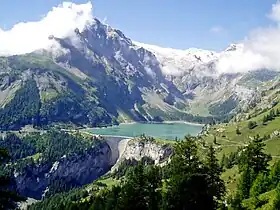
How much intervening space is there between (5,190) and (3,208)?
1.14 meters

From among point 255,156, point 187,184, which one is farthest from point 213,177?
point 255,156

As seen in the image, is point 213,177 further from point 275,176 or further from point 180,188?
point 275,176

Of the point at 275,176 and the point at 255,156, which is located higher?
the point at 255,156

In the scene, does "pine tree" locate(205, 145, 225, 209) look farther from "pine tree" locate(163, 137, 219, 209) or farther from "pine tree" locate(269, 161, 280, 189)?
"pine tree" locate(269, 161, 280, 189)

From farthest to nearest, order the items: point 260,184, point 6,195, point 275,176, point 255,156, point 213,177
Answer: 1. point 255,156
2. point 260,184
3. point 275,176
4. point 213,177
5. point 6,195

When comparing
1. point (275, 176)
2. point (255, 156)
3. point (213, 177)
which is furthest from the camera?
point (255, 156)

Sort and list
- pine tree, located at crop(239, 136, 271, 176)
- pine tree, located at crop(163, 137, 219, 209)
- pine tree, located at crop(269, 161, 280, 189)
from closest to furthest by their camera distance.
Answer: pine tree, located at crop(163, 137, 219, 209), pine tree, located at crop(269, 161, 280, 189), pine tree, located at crop(239, 136, 271, 176)

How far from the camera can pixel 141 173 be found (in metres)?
52.3

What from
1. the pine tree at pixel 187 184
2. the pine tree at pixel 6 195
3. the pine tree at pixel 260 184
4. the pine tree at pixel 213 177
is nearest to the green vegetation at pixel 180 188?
the pine tree at pixel 187 184

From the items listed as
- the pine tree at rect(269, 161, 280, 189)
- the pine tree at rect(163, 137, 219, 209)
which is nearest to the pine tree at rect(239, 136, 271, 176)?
the pine tree at rect(269, 161, 280, 189)

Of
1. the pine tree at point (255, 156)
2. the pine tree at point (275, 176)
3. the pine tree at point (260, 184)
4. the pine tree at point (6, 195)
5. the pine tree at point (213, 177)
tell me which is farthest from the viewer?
the pine tree at point (255, 156)

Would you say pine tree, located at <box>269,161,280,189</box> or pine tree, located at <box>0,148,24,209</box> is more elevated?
pine tree, located at <box>0,148,24,209</box>

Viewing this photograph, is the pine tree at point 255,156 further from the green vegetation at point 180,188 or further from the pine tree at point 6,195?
the pine tree at point 6,195

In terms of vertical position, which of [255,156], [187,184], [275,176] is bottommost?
[275,176]
